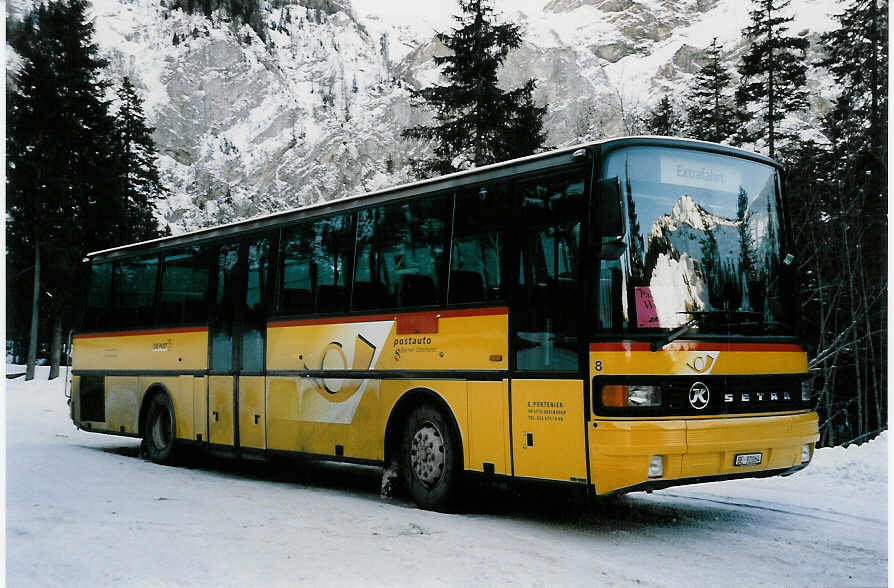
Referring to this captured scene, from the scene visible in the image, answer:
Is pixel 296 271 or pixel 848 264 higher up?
pixel 848 264

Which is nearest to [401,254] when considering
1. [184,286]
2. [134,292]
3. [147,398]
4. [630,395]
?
[630,395]

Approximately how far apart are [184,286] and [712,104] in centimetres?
3368

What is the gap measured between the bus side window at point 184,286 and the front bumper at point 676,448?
304 inches

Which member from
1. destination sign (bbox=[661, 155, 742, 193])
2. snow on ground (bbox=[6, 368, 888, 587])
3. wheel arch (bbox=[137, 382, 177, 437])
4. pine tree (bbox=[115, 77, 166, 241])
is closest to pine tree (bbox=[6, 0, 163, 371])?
pine tree (bbox=[115, 77, 166, 241])

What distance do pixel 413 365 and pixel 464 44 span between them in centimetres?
2513

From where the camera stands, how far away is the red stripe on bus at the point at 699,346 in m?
7.72

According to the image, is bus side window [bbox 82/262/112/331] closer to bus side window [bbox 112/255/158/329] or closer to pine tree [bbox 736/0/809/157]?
bus side window [bbox 112/255/158/329]

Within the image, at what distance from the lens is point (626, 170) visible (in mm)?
8086

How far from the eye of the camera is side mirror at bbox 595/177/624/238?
7793mm

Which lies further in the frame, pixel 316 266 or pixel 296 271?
pixel 296 271

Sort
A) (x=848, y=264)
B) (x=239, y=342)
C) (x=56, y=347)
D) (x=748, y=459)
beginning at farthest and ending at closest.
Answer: (x=56, y=347), (x=848, y=264), (x=239, y=342), (x=748, y=459)

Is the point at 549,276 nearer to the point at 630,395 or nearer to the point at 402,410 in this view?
the point at 630,395

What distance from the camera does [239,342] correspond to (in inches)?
507

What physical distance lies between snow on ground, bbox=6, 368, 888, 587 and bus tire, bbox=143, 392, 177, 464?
1742mm
